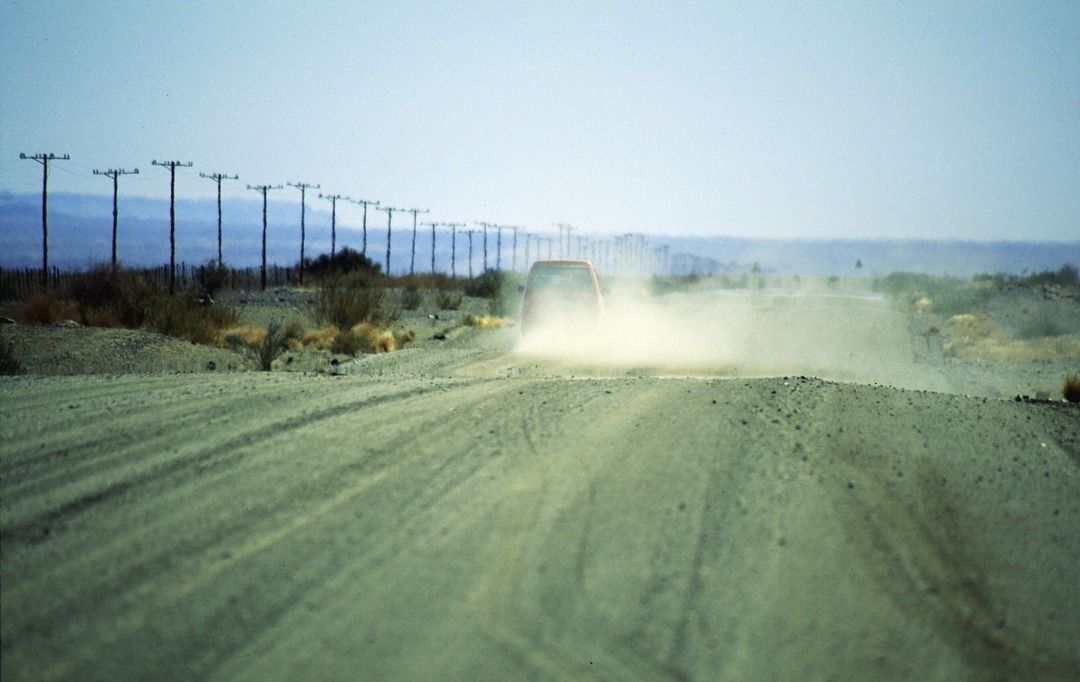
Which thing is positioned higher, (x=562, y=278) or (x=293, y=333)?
(x=562, y=278)

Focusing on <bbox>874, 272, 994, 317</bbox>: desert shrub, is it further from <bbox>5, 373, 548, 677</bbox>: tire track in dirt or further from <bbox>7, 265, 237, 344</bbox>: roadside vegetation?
<bbox>5, 373, 548, 677</bbox>: tire track in dirt

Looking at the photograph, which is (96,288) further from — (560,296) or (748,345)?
(748,345)

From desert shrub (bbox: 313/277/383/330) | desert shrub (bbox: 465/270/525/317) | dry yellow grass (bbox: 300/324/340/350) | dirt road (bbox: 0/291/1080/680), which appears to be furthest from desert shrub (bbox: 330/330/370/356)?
desert shrub (bbox: 465/270/525/317)

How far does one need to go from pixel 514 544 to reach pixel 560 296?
63.8 ft

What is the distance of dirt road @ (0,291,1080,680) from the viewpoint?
5.46 meters

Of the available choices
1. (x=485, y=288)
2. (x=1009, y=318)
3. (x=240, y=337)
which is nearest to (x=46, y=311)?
(x=240, y=337)

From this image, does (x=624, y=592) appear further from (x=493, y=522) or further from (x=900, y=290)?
(x=900, y=290)

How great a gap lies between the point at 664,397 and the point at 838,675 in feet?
20.9

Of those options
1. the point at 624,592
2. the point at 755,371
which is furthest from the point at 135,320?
the point at 624,592

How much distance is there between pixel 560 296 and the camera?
26000 mm

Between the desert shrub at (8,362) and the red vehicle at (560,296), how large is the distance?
38.6 ft

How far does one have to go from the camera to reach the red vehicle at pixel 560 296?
25750 mm

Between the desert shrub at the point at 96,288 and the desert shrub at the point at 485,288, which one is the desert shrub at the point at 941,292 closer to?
the desert shrub at the point at 485,288

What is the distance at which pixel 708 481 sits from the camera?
8.09 meters
